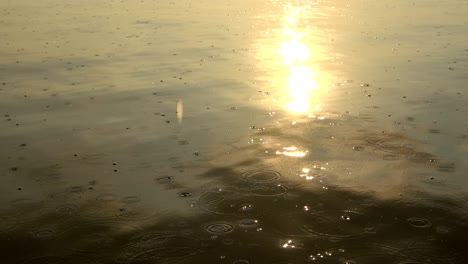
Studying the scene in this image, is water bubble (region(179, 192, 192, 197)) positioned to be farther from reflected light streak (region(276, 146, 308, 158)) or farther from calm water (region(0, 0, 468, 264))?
reflected light streak (region(276, 146, 308, 158))

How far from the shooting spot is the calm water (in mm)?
8211

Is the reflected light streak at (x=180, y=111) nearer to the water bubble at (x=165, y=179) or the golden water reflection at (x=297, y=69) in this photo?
the golden water reflection at (x=297, y=69)

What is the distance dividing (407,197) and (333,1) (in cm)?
3012

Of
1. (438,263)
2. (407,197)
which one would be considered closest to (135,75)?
(407,197)

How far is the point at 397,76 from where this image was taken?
17844 mm

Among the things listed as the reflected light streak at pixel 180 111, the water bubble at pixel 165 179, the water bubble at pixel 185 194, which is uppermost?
the reflected light streak at pixel 180 111

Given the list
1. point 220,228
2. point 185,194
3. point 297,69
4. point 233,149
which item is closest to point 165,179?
point 185,194

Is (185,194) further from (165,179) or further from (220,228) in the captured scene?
(220,228)

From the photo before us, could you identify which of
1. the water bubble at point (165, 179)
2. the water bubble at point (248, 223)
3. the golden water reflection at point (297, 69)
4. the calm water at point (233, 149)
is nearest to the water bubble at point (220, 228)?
the calm water at point (233, 149)

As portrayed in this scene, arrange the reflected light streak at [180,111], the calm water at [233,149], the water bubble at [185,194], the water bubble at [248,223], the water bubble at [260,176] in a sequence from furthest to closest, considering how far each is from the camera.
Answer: the reflected light streak at [180,111] < the water bubble at [260,176] < the water bubble at [185,194] < the water bubble at [248,223] < the calm water at [233,149]

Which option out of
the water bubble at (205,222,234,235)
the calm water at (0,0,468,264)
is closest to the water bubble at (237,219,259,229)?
the calm water at (0,0,468,264)

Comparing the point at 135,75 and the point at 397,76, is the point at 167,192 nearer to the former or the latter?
the point at 135,75

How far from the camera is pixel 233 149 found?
1180 centimetres

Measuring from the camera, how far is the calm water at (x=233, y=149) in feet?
26.9
